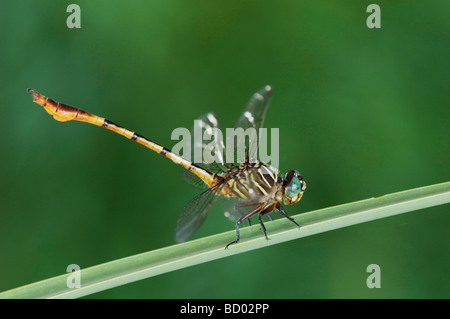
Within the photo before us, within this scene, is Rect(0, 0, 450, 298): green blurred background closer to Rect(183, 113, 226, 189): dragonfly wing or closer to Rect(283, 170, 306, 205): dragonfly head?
Rect(183, 113, 226, 189): dragonfly wing

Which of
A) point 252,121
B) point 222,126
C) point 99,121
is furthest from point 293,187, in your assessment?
point 99,121

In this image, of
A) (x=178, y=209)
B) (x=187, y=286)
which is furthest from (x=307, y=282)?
(x=178, y=209)

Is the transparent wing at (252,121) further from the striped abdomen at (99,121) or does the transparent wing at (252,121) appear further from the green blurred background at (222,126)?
the green blurred background at (222,126)

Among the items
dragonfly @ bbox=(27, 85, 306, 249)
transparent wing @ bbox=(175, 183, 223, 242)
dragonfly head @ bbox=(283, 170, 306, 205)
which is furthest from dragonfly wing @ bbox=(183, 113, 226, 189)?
dragonfly head @ bbox=(283, 170, 306, 205)

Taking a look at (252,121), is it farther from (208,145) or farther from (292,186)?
(292,186)

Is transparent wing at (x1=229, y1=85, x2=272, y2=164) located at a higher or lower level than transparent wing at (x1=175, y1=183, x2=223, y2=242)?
higher

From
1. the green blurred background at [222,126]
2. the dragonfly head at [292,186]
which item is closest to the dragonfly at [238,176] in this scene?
the dragonfly head at [292,186]

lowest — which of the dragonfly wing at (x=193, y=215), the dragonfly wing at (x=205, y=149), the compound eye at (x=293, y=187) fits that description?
the dragonfly wing at (x=193, y=215)
